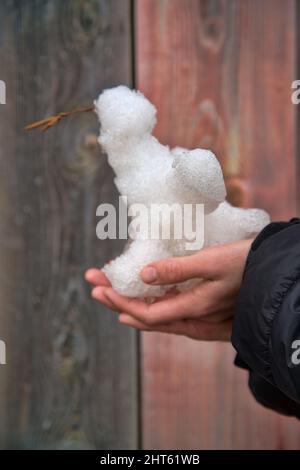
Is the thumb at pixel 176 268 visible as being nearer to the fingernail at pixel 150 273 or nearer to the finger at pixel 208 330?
the fingernail at pixel 150 273

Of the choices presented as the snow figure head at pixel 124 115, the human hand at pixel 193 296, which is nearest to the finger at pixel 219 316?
the human hand at pixel 193 296

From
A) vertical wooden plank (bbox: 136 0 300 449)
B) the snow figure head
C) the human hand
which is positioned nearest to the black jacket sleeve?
the human hand

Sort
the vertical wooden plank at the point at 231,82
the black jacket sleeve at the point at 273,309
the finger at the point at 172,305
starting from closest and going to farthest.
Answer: the black jacket sleeve at the point at 273,309 < the finger at the point at 172,305 < the vertical wooden plank at the point at 231,82

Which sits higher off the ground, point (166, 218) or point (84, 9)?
point (84, 9)

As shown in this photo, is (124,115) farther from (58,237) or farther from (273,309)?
(58,237)

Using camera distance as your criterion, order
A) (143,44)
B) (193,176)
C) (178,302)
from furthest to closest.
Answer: (143,44) < (178,302) < (193,176)

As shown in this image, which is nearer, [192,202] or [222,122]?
[192,202]
